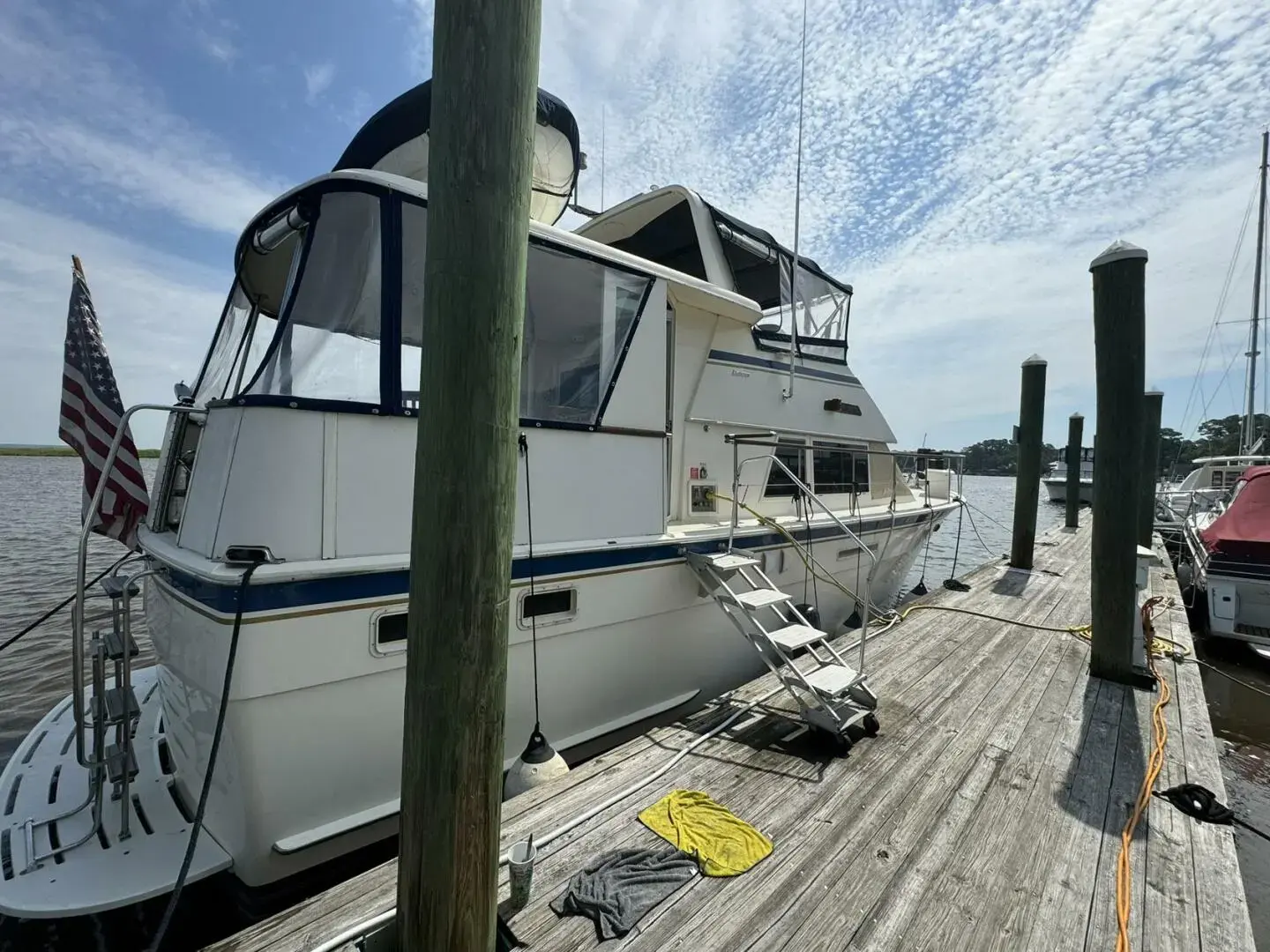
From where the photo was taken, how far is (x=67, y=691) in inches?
239

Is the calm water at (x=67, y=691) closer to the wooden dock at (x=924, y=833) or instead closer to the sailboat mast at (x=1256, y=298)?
the wooden dock at (x=924, y=833)

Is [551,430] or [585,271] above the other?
[585,271]

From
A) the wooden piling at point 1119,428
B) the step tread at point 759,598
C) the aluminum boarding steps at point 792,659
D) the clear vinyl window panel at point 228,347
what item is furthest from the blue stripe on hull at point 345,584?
the wooden piling at point 1119,428

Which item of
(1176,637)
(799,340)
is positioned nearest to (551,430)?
(799,340)

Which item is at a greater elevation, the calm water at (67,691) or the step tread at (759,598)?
the step tread at (759,598)

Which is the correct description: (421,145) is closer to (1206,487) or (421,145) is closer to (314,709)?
(314,709)

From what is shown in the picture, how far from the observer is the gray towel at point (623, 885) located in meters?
2.13

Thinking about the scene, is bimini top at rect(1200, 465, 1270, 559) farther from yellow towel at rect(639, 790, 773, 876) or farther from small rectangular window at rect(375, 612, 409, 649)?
small rectangular window at rect(375, 612, 409, 649)

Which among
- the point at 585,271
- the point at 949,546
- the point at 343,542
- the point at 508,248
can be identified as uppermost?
the point at 585,271

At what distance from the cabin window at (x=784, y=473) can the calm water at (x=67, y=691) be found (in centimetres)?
328

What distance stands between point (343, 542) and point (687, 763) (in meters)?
2.07

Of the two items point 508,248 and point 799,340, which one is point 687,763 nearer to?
point 508,248

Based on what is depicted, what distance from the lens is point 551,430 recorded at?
11.6ft

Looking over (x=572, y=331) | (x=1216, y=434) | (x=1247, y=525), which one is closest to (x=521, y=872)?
(x=572, y=331)
